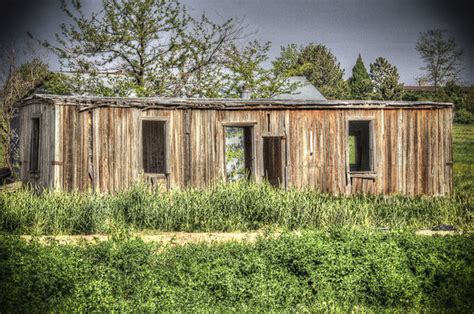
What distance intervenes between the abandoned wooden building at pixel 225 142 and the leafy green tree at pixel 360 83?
26595 mm

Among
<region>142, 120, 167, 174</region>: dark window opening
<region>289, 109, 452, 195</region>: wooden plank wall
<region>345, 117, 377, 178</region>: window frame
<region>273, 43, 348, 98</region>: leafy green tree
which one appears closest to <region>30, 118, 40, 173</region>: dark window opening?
<region>142, 120, 167, 174</region>: dark window opening

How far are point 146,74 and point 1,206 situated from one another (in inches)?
522

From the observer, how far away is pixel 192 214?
468 inches

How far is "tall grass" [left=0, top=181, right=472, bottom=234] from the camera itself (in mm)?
11312

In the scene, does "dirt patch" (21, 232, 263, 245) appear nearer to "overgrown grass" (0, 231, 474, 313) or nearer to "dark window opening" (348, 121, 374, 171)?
"overgrown grass" (0, 231, 474, 313)

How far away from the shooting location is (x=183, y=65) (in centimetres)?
2519

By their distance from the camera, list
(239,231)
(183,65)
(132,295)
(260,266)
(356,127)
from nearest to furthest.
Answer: (132,295) < (260,266) < (239,231) < (356,127) < (183,65)

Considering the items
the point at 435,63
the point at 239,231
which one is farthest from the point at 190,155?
the point at 435,63

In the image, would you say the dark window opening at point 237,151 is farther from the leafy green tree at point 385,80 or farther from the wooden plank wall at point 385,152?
the leafy green tree at point 385,80

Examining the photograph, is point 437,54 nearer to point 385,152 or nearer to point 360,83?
point 385,152

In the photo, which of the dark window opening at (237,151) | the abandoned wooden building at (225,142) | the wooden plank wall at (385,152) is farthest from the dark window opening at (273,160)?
the dark window opening at (237,151)

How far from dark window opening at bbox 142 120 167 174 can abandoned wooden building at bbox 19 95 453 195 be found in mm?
4413

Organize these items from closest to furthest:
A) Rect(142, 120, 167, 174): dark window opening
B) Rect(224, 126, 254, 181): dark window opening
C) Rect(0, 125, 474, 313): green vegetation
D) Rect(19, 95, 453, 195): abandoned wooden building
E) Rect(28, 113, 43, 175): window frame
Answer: Rect(0, 125, 474, 313): green vegetation < Rect(19, 95, 453, 195): abandoned wooden building < Rect(28, 113, 43, 175): window frame < Rect(224, 126, 254, 181): dark window opening < Rect(142, 120, 167, 174): dark window opening

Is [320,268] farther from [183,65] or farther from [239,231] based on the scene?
[183,65]
